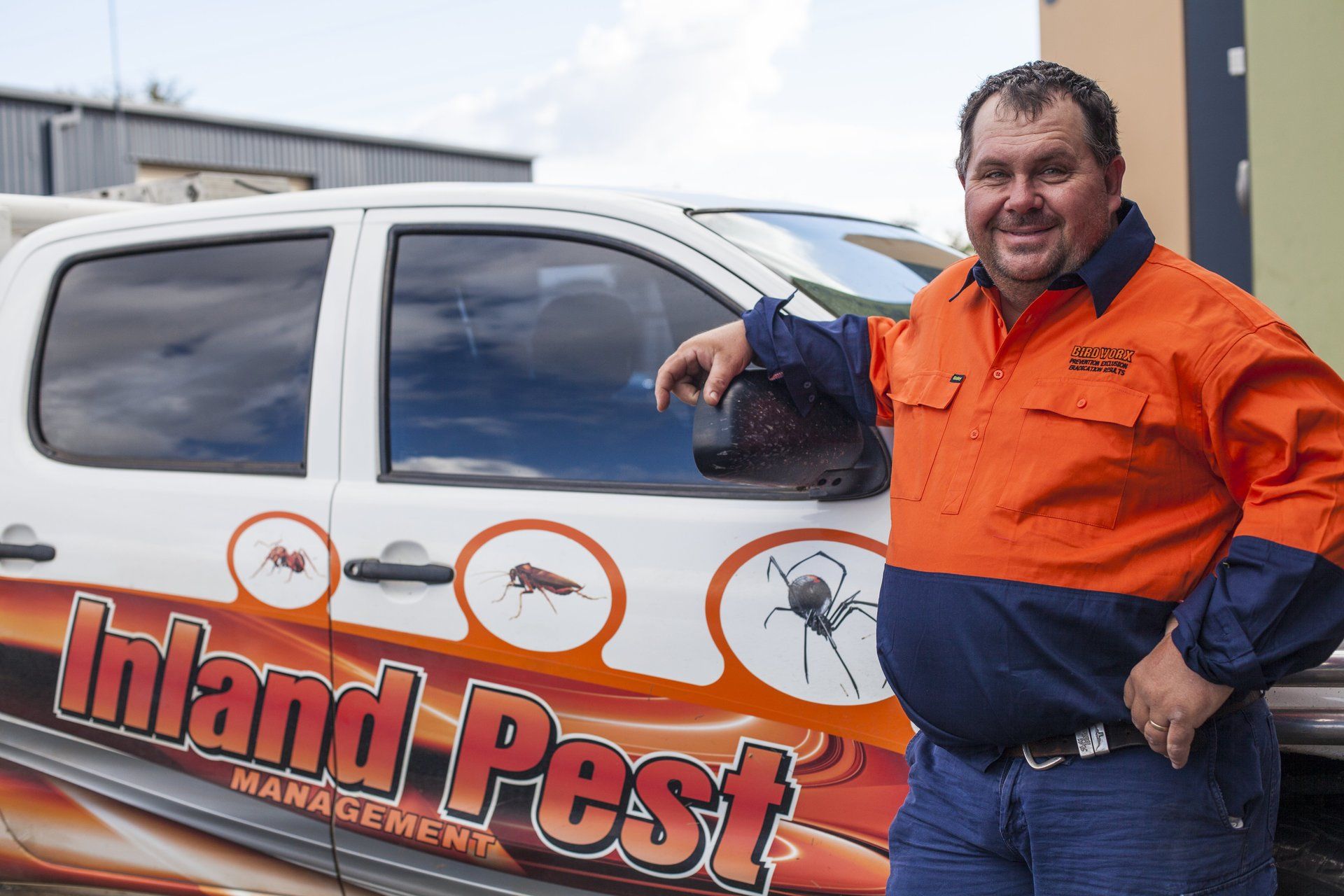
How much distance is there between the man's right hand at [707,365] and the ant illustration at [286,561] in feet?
2.94

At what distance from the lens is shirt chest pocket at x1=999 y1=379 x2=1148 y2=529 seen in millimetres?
1533

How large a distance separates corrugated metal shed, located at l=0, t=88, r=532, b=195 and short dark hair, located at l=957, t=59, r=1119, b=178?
16.0 metres

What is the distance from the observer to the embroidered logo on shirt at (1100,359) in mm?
1549

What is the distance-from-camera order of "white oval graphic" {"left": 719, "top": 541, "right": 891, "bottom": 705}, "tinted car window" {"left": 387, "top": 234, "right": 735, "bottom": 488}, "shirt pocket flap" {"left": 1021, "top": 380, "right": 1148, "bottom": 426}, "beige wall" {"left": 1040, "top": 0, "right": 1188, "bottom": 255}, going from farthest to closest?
"beige wall" {"left": 1040, "top": 0, "right": 1188, "bottom": 255} < "tinted car window" {"left": 387, "top": 234, "right": 735, "bottom": 488} < "white oval graphic" {"left": 719, "top": 541, "right": 891, "bottom": 705} < "shirt pocket flap" {"left": 1021, "top": 380, "right": 1148, "bottom": 426}

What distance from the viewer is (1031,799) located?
5.31 ft

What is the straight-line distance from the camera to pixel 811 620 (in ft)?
6.79

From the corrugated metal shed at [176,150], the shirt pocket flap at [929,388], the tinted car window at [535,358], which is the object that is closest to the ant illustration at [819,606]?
the tinted car window at [535,358]

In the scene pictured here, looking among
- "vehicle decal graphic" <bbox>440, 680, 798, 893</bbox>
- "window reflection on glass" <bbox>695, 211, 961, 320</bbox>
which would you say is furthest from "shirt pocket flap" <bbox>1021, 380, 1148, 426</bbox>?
"vehicle decal graphic" <bbox>440, 680, 798, 893</bbox>

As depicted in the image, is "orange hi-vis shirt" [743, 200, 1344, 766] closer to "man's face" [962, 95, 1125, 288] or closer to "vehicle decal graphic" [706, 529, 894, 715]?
"man's face" [962, 95, 1125, 288]

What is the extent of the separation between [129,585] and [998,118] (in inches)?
78.5

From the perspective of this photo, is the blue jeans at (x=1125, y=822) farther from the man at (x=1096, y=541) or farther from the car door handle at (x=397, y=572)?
the car door handle at (x=397, y=572)

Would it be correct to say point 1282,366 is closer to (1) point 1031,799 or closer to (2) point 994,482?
(2) point 994,482

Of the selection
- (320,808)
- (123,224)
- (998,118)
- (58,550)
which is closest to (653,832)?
(320,808)

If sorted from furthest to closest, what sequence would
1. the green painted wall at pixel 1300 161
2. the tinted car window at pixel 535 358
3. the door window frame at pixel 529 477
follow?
the green painted wall at pixel 1300 161
the tinted car window at pixel 535 358
the door window frame at pixel 529 477
